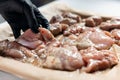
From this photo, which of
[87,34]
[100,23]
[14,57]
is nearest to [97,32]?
[87,34]

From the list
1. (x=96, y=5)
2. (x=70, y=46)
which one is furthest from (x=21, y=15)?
(x=96, y=5)

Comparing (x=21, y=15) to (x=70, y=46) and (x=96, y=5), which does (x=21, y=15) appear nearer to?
(x=70, y=46)

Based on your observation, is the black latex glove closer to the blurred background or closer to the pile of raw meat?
the pile of raw meat

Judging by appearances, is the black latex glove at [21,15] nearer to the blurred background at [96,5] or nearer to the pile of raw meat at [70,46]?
the pile of raw meat at [70,46]

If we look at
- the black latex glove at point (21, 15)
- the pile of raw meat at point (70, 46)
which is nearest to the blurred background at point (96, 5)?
the pile of raw meat at point (70, 46)

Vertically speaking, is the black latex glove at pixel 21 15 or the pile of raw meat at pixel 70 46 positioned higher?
the black latex glove at pixel 21 15

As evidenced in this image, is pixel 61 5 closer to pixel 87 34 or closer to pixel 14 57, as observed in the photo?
pixel 87 34
